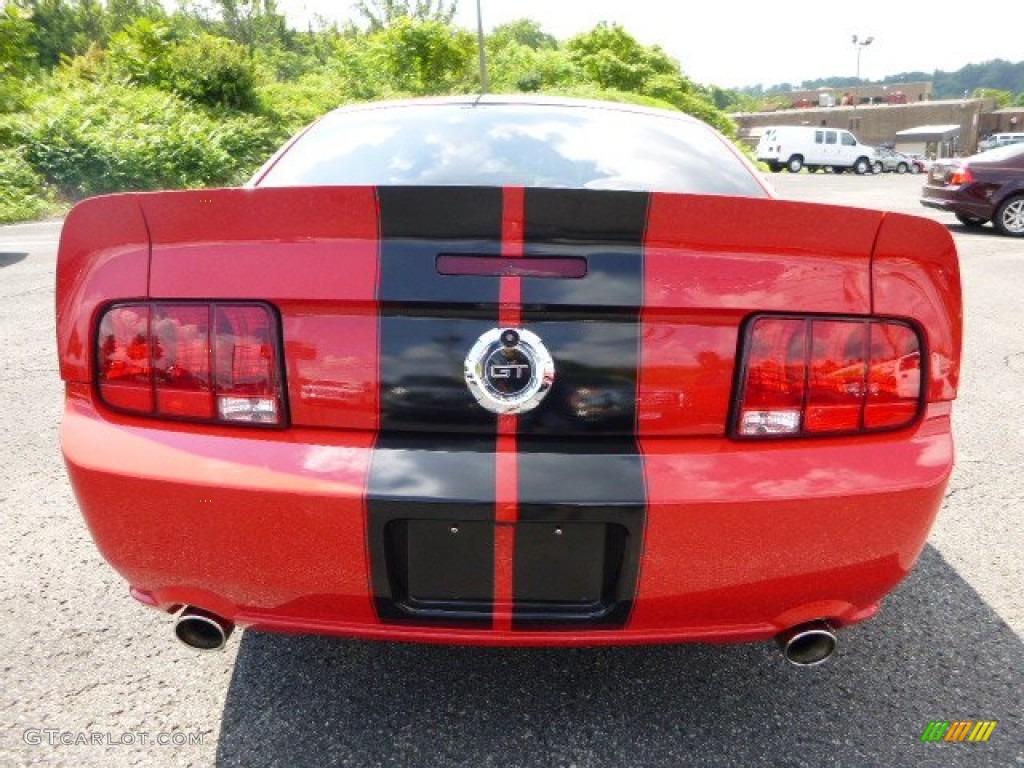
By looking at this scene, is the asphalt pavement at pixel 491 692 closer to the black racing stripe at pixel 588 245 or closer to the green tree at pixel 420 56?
the black racing stripe at pixel 588 245

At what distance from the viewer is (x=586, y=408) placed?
58.5 inches

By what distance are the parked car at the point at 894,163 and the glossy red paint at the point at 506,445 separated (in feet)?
131

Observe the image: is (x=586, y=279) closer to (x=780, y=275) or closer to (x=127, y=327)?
(x=780, y=275)

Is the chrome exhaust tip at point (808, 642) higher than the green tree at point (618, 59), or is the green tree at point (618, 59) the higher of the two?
the green tree at point (618, 59)

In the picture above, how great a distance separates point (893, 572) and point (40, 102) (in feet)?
71.2

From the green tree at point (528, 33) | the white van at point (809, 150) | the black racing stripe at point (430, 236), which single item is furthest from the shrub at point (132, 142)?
the green tree at point (528, 33)

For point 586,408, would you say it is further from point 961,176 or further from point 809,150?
point 809,150

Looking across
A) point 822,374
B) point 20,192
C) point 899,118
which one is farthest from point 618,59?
point 899,118

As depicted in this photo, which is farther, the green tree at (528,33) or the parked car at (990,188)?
the green tree at (528,33)

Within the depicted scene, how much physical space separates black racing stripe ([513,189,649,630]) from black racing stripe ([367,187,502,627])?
0.08m

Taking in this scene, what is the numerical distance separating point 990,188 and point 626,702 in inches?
488

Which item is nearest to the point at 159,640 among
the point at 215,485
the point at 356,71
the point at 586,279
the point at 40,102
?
the point at 215,485

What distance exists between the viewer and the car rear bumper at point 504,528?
1448 millimetres

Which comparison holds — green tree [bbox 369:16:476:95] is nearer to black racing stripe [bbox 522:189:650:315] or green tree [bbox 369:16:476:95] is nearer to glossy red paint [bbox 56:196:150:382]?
glossy red paint [bbox 56:196:150:382]
